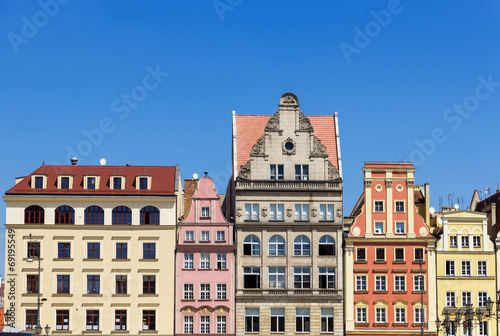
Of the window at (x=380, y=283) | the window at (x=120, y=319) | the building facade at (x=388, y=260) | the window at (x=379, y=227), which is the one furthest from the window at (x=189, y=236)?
the window at (x=380, y=283)

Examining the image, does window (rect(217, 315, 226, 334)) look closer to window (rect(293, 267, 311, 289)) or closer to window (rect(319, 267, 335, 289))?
window (rect(293, 267, 311, 289))

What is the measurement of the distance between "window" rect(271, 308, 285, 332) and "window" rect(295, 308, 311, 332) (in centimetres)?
140

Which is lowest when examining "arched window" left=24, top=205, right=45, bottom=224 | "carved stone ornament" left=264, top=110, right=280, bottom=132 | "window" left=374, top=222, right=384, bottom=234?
"window" left=374, top=222, right=384, bottom=234

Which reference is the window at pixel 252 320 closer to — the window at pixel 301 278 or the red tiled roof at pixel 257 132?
the window at pixel 301 278

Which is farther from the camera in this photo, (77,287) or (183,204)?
(183,204)

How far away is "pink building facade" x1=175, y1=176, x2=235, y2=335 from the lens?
93438 millimetres

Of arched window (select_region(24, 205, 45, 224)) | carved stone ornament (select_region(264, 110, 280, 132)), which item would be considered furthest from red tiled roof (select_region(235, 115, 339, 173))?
arched window (select_region(24, 205, 45, 224))

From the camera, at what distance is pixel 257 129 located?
101 metres

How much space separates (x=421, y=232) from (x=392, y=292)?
270 inches

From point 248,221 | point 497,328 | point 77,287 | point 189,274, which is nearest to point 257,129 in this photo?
point 248,221

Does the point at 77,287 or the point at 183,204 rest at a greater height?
the point at 183,204

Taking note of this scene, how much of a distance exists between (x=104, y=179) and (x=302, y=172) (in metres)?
20.3

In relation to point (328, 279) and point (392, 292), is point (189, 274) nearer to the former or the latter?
point (328, 279)

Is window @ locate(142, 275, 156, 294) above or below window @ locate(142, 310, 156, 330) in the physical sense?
above
